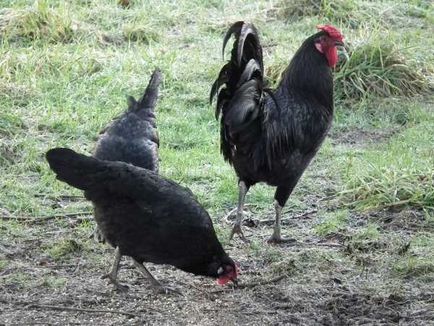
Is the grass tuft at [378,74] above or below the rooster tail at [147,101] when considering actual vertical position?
below

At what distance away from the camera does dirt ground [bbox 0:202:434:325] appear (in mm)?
5910

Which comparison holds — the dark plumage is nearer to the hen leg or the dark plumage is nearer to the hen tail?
the hen tail

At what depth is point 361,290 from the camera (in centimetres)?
636

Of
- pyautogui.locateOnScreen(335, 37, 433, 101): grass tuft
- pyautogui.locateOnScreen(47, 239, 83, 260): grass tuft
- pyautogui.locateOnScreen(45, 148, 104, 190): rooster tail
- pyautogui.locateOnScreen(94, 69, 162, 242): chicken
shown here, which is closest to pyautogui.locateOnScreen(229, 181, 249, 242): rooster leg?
pyautogui.locateOnScreen(94, 69, 162, 242): chicken

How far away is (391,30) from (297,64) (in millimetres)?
4458

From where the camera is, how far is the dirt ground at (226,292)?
591 cm

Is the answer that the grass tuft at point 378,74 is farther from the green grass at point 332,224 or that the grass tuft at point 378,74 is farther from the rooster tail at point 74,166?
the rooster tail at point 74,166

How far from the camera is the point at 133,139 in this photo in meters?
6.90

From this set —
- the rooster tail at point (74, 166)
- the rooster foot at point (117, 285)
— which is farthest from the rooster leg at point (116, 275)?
the rooster tail at point (74, 166)

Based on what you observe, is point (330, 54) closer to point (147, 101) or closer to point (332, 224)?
point (332, 224)

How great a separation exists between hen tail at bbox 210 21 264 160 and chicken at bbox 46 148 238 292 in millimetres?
1153

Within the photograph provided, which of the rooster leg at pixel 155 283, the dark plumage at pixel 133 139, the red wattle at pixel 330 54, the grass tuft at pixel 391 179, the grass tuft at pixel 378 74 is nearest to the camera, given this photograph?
the rooster leg at pixel 155 283

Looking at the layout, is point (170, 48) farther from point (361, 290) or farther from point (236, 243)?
point (361, 290)

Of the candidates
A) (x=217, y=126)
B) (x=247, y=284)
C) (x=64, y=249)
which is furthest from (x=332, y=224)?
(x=217, y=126)
